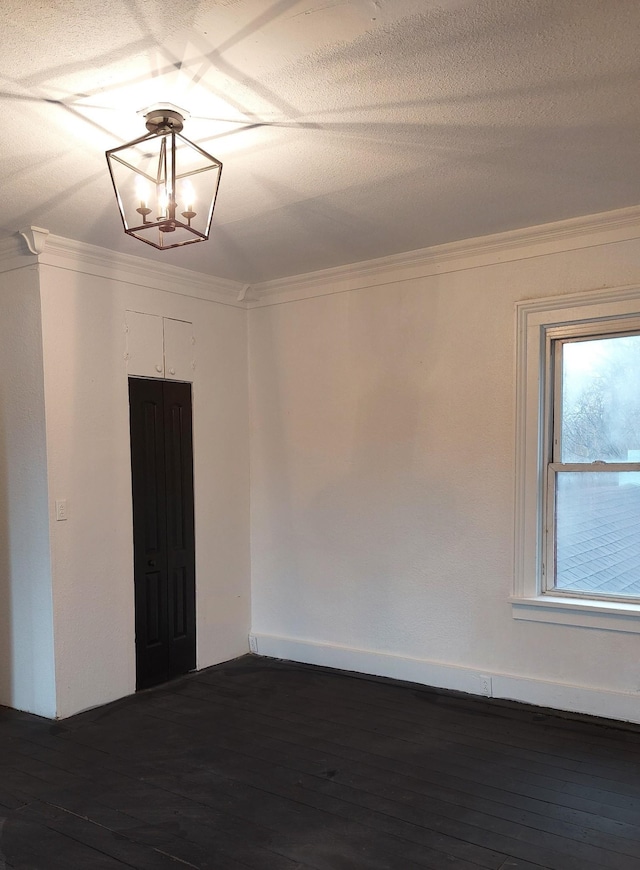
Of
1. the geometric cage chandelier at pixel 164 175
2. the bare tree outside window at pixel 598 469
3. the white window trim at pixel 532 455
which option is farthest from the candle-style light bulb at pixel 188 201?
the bare tree outside window at pixel 598 469

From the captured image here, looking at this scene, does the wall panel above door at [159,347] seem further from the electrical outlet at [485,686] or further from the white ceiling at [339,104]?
the electrical outlet at [485,686]

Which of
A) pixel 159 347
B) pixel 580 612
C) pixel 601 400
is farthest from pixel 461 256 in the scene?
pixel 580 612

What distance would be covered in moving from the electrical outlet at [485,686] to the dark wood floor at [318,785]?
6cm

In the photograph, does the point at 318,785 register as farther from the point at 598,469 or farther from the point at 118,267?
the point at 118,267

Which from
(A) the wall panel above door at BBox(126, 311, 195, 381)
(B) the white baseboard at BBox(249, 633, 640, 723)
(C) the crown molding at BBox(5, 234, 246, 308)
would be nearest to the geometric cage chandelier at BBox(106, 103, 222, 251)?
(C) the crown molding at BBox(5, 234, 246, 308)

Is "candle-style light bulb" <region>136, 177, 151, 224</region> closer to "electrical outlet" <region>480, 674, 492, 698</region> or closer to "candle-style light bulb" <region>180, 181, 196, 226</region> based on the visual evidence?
"candle-style light bulb" <region>180, 181, 196, 226</region>

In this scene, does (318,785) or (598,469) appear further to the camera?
(598,469)

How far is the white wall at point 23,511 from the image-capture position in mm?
3520

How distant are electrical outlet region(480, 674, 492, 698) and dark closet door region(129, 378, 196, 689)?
182 centimetres

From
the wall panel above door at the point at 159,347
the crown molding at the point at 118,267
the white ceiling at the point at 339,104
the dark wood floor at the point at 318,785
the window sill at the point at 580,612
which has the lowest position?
the dark wood floor at the point at 318,785

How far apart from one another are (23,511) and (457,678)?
261cm

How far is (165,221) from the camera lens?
6.89 ft

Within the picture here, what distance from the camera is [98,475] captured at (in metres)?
3.74

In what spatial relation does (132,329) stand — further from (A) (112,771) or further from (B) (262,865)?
(B) (262,865)
